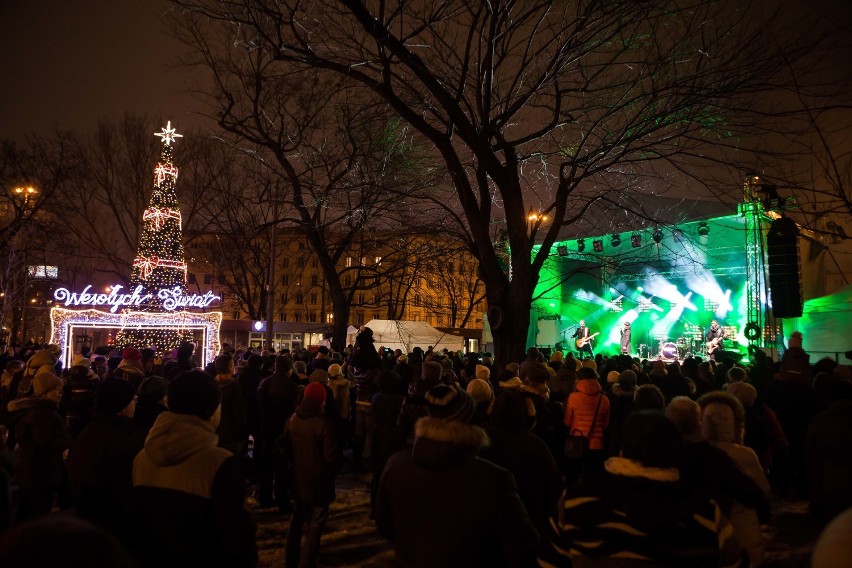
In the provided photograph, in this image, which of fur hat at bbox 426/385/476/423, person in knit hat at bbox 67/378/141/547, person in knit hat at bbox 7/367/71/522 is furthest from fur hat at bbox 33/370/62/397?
fur hat at bbox 426/385/476/423

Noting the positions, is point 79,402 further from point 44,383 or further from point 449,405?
point 449,405

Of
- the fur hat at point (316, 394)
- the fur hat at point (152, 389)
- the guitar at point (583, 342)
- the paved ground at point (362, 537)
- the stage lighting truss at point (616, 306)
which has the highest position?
the stage lighting truss at point (616, 306)

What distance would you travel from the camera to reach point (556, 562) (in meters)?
2.65

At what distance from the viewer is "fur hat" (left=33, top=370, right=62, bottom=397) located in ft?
17.0

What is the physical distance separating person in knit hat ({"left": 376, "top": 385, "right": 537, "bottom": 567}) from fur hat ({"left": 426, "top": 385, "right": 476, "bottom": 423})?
0.21 meters

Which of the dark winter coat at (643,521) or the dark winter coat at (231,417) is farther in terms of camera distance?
the dark winter coat at (231,417)

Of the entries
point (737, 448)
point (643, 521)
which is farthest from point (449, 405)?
point (737, 448)

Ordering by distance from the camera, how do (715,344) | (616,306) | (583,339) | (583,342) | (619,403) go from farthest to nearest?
(616,306) < (583,339) < (583,342) < (715,344) < (619,403)

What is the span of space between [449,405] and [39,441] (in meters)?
4.19

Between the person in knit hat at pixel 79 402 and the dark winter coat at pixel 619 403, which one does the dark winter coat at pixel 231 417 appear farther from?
the dark winter coat at pixel 619 403

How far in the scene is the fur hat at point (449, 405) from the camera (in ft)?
10.3

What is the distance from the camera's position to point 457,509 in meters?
2.72

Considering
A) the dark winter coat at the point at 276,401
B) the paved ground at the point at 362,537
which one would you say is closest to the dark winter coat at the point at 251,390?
the dark winter coat at the point at 276,401

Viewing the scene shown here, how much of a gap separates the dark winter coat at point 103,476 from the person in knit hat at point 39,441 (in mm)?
1945
